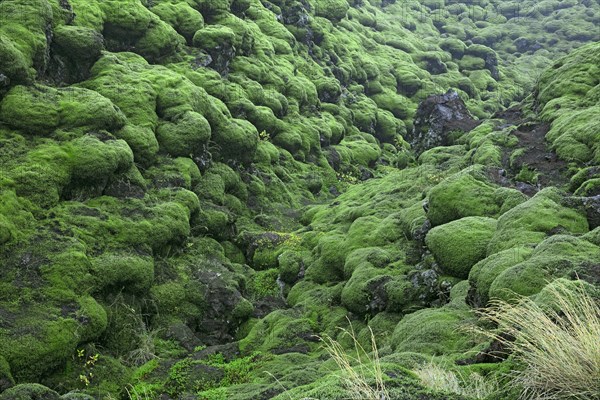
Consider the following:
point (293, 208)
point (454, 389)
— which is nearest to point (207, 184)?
point (293, 208)

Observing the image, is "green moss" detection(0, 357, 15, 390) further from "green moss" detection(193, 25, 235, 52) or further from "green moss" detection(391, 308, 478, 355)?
"green moss" detection(193, 25, 235, 52)

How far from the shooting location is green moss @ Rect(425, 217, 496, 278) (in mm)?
17234

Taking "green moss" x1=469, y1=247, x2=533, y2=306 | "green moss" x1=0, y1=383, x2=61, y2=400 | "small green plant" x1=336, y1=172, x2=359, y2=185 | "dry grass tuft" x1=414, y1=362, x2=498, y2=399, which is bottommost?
"small green plant" x1=336, y1=172, x2=359, y2=185

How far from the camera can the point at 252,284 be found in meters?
25.3

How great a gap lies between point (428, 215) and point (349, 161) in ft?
95.6

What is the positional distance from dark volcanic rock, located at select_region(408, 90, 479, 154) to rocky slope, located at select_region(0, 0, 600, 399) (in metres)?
0.18

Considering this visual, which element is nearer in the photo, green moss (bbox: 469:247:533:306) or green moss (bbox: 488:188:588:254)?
green moss (bbox: 469:247:533:306)

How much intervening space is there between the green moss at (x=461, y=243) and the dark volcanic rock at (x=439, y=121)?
2194cm

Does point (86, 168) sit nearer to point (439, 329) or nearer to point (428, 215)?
point (428, 215)

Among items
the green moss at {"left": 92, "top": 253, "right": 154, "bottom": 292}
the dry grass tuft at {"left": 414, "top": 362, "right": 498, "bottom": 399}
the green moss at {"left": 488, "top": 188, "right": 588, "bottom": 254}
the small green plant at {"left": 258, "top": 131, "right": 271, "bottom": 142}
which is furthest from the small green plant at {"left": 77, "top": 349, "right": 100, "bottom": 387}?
the small green plant at {"left": 258, "top": 131, "right": 271, "bottom": 142}

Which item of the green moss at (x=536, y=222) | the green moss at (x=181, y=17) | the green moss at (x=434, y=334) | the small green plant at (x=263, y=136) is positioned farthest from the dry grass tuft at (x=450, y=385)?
the green moss at (x=181, y=17)

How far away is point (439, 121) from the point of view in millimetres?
40875

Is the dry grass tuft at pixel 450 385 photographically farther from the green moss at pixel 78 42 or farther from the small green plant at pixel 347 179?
the small green plant at pixel 347 179

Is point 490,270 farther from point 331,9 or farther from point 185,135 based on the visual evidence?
point 331,9
